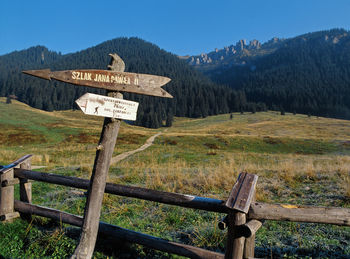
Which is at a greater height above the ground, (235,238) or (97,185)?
(97,185)

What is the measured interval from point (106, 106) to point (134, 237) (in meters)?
2.24

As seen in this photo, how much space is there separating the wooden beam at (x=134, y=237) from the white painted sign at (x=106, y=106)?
201cm

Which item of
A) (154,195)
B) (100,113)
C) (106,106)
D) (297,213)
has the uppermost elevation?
(106,106)

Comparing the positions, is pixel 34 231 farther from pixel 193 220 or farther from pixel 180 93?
pixel 180 93

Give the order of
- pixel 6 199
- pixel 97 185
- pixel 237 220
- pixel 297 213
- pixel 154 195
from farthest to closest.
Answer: pixel 6 199 < pixel 154 195 < pixel 97 185 < pixel 297 213 < pixel 237 220

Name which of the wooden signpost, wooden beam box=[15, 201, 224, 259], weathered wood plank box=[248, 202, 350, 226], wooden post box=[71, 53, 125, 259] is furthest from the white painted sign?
weathered wood plank box=[248, 202, 350, 226]

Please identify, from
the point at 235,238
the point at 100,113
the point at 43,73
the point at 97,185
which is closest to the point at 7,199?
the point at 97,185

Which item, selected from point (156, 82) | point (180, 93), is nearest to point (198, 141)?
point (156, 82)

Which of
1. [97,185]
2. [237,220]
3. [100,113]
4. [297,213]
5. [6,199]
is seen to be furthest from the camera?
[6,199]

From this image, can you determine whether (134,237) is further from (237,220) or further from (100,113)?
(100,113)

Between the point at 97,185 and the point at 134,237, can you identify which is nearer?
the point at 97,185

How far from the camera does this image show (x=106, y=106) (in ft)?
11.6

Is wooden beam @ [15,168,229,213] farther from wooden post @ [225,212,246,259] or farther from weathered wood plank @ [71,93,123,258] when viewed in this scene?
weathered wood plank @ [71,93,123,258]

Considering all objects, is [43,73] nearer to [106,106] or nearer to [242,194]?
[106,106]
